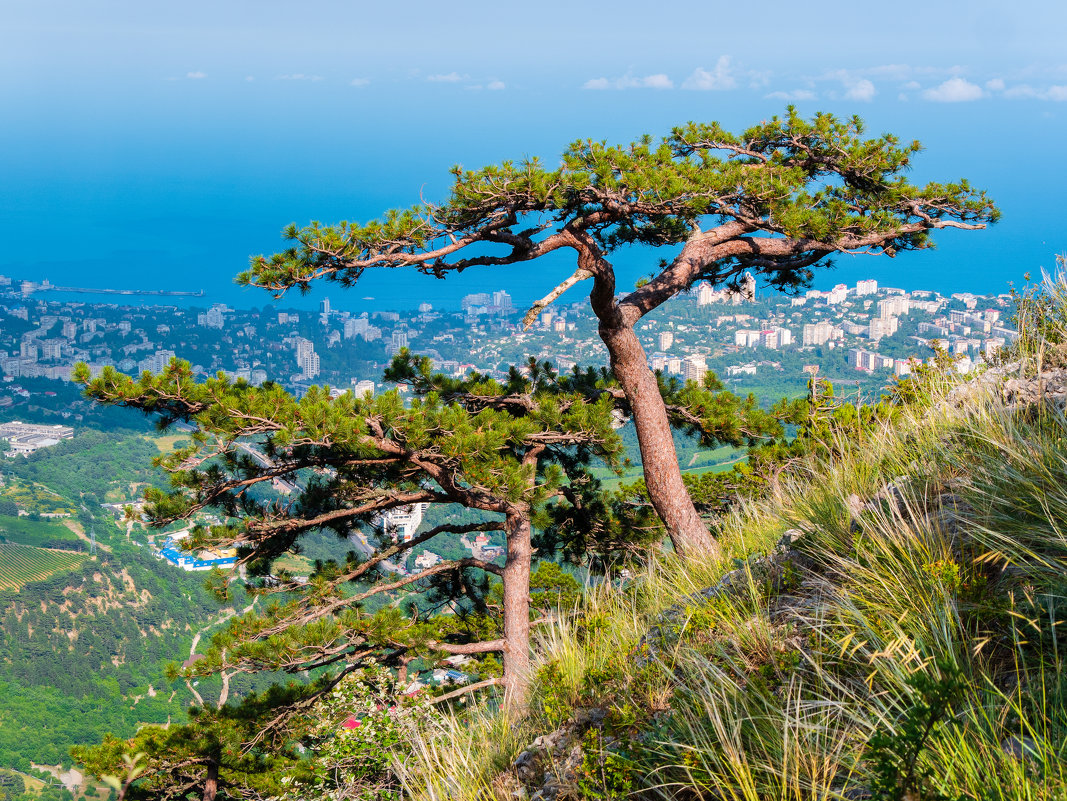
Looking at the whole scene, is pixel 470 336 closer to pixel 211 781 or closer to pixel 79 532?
pixel 79 532

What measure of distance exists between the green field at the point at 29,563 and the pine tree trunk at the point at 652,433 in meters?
39.5

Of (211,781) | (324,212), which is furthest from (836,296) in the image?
(324,212)

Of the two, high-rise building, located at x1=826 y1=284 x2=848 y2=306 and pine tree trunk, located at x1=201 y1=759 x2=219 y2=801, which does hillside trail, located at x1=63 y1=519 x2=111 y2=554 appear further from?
high-rise building, located at x1=826 y1=284 x2=848 y2=306

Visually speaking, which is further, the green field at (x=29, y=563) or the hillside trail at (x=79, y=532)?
the hillside trail at (x=79, y=532)

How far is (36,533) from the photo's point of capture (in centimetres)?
4044

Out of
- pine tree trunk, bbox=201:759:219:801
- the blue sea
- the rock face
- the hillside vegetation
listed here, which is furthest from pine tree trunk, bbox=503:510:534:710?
the blue sea

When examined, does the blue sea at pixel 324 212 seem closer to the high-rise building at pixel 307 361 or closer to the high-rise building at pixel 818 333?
the high-rise building at pixel 307 361

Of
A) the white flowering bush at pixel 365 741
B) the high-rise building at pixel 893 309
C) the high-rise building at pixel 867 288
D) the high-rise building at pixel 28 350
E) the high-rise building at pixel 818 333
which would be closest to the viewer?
the white flowering bush at pixel 365 741

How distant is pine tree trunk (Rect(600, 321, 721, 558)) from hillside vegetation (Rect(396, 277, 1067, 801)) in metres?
2.01

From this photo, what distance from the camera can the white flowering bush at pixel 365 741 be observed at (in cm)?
304

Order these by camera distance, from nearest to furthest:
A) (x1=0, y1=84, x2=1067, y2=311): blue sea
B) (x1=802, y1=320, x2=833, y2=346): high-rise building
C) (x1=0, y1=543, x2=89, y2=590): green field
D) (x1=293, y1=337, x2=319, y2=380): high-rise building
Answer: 1. (x1=802, y1=320, x2=833, y2=346): high-rise building
2. (x1=0, y1=543, x2=89, y2=590): green field
3. (x1=293, y1=337, x2=319, y2=380): high-rise building
4. (x1=0, y1=84, x2=1067, y2=311): blue sea

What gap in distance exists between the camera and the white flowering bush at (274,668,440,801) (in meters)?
3.04

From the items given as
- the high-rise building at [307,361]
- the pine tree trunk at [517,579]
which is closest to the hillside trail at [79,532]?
the high-rise building at [307,361]

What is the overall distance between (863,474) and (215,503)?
4.21 meters
